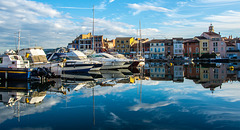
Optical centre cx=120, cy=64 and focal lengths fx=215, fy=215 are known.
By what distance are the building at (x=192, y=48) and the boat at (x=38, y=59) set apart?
67.7 meters

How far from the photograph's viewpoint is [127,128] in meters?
7.93

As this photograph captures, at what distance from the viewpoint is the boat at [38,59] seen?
89.0 feet

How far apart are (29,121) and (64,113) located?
1618 millimetres

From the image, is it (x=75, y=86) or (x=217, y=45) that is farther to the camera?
(x=217, y=45)

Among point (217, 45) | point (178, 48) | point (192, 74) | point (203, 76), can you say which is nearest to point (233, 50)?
point (217, 45)

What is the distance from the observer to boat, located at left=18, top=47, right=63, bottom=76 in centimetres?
2714

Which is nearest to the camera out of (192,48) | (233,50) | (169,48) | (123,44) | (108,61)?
(108,61)

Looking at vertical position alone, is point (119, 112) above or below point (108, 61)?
below

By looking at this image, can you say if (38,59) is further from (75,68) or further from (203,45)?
(203,45)

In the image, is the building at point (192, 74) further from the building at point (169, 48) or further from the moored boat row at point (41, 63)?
the building at point (169, 48)

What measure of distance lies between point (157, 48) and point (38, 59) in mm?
67311

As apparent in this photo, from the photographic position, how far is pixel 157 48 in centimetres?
9062

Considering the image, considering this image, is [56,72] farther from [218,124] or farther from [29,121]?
[218,124]

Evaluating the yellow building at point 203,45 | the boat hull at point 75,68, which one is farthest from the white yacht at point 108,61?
the yellow building at point 203,45
